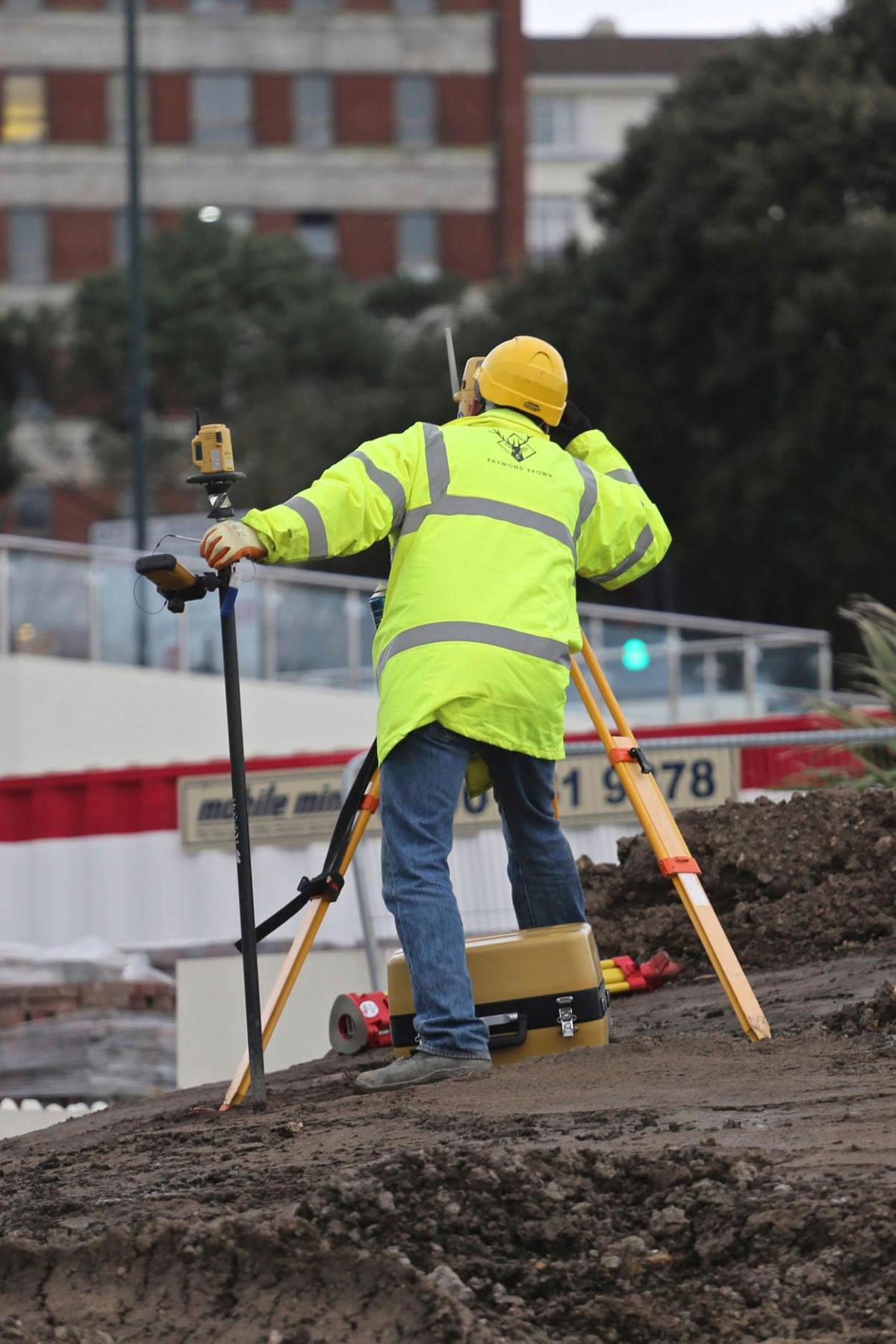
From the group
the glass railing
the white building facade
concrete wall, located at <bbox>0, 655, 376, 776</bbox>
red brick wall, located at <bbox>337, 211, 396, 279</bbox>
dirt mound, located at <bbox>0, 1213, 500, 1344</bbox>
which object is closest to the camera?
dirt mound, located at <bbox>0, 1213, 500, 1344</bbox>

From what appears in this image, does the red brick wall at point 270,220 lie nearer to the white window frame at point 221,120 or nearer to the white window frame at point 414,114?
the white window frame at point 221,120

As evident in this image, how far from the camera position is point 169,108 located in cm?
5809

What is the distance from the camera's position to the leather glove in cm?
662

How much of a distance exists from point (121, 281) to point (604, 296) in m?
17.3

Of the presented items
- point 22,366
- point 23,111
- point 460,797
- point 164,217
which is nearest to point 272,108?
point 164,217

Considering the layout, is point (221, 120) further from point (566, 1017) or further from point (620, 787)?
point (566, 1017)

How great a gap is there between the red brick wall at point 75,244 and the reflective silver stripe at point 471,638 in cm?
5383

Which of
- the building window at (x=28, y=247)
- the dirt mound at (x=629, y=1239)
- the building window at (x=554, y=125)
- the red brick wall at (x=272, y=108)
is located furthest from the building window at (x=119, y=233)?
the dirt mound at (x=629, y=1239)

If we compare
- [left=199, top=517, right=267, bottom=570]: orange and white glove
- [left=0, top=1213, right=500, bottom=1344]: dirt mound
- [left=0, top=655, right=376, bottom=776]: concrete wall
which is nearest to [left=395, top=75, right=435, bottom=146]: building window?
[left=0, top=655, right=376, bottom=776]: concrete wall

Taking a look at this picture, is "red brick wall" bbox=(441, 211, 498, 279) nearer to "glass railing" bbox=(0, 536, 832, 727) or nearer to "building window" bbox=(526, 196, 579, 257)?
"building window" bbox=(526, 196, 579, 257)

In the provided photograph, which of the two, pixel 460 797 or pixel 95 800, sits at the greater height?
pixel 95 800

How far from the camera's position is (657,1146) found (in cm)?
433

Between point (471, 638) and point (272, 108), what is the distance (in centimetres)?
5518

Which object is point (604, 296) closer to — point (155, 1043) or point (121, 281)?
point (121, 281)
